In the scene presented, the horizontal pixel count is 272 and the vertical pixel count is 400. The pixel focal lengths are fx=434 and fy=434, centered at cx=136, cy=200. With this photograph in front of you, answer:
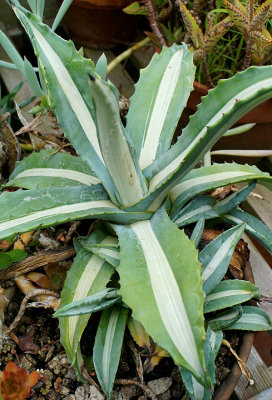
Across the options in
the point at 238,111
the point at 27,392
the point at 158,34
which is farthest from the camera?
the point at 158,34

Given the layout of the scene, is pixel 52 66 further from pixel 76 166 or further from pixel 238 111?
pixel 238 111

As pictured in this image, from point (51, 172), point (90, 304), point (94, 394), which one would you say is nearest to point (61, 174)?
point (51, 172)

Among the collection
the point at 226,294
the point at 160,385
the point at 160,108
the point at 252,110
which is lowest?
the point at 160,385

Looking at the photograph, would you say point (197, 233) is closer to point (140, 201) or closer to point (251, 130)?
point (140, 201)

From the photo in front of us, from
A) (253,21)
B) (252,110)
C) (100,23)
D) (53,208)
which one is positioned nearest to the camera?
(53,208)

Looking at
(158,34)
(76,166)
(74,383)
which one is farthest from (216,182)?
(158,34)

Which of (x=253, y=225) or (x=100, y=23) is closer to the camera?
(x=253, y=225)
